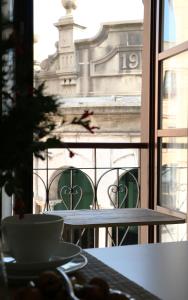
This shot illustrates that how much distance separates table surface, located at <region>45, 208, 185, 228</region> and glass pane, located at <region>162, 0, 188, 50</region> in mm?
1137

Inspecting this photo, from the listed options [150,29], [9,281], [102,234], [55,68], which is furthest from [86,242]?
[9,281]

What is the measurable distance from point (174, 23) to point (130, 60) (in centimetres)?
98

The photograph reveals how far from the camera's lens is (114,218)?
92.6 inches

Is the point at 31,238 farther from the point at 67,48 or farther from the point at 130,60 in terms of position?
the point at 130,60

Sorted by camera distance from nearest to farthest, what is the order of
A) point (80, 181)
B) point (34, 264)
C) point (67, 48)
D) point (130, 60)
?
point (34, 264) < point (80, 181) < point (67, 48) < point (130, 60)

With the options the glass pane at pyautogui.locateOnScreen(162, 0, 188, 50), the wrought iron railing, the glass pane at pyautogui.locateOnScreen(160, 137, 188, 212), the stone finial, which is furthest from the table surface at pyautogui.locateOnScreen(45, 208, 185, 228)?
the stone finial

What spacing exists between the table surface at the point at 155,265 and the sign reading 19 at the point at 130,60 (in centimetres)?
275

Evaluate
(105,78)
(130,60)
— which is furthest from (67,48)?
(130,60)

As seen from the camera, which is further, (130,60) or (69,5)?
(130,60)

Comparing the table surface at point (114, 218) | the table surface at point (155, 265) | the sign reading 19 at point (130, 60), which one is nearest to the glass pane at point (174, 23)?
the sign reading 19 at point (130, 60)

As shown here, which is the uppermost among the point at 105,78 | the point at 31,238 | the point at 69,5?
the point at 69,5

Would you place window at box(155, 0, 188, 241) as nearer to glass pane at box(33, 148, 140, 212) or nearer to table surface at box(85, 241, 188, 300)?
glass pane at box(33, 148, 140, 212)

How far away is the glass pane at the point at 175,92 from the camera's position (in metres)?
2.75

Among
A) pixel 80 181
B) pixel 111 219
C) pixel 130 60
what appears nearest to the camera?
pixel 111 219
